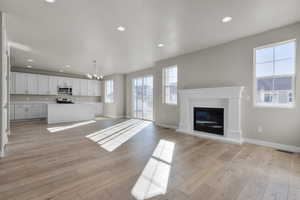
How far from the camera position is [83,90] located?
30.3 feet

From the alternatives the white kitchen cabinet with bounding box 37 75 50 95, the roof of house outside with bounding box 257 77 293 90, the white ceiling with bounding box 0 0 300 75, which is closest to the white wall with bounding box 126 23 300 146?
the roof of house outside with bounding box 257 77 293 90

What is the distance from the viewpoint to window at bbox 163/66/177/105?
5613 millimetres

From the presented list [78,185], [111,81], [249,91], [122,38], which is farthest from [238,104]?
[111,81]

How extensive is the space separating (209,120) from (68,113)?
6.62m

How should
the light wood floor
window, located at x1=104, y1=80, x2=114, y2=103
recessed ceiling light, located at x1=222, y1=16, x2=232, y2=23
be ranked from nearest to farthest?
the light wood floor → recessed ceiling light, located at x1=222, y1=16, x2=232, y2=23 → window, located at x1=104, y1=80, x2=114, y2=103

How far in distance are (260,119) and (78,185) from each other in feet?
13.7

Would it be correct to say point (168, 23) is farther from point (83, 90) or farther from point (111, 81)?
point (83, 90)

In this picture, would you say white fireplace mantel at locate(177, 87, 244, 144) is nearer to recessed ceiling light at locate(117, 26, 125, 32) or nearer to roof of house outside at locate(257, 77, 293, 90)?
roof of house outside at locate(257, 77, 293, 90)

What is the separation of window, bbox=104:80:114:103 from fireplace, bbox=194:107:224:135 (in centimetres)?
625

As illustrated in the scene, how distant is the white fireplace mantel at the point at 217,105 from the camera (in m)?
3.70

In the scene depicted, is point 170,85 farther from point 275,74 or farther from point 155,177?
point 155,177

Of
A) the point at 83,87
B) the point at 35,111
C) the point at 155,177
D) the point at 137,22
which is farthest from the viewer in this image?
the point at 83,87

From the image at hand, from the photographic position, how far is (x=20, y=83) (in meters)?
7.12

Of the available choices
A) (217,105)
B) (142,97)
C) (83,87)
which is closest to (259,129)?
(217,105)
